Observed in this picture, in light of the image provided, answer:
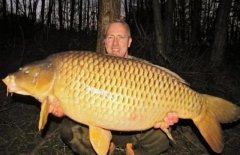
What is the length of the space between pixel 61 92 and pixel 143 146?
110 centimetres

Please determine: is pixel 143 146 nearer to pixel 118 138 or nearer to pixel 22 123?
pixel 118 138

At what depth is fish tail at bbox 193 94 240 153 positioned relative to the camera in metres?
2.58

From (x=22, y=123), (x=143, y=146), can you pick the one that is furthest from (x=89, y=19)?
(x=143, y=146)

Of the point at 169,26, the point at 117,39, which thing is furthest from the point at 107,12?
the point at 169,26

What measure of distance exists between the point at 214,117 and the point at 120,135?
2.68 feet

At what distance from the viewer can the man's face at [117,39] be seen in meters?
3.05

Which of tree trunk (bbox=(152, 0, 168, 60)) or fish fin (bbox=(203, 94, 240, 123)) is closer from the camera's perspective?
fish fin (bbox=(203, 94, 240, 123))

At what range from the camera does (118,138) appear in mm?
3127

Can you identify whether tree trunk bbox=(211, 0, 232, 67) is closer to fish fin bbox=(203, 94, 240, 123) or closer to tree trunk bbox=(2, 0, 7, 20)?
fish fin bbox=(203, 94, 240, 123)

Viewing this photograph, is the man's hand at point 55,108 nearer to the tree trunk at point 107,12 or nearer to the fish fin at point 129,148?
the fish fin at point 129,148

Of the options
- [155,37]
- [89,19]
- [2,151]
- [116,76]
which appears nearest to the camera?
[116,76]

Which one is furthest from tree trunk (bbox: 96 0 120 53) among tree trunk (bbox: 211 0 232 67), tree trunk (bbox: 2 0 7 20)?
tree trunk (bbox: 2 0 7 20)

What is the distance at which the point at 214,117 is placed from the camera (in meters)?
2.60

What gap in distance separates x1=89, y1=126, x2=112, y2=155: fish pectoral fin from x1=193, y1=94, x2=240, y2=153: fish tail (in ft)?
1.92
